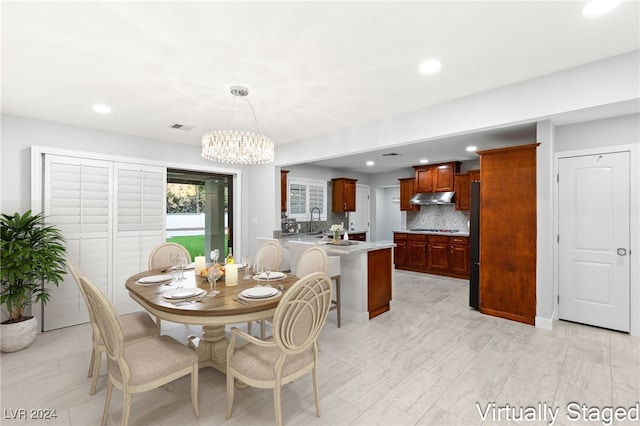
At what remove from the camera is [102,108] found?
3.37m

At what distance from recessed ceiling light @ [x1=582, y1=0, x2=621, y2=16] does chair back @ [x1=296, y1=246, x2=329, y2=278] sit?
254 centimetres

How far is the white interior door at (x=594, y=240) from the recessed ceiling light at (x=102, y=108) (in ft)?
17.6

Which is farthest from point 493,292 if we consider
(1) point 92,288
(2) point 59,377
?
(2) point 59,377

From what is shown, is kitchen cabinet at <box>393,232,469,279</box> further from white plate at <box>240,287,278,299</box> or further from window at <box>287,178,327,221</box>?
white plate at <box>240,287,278,299</box>

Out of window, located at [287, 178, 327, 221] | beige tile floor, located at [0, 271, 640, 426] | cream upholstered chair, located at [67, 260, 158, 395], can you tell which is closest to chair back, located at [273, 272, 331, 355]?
beige tile floor, located at [0, 271, 640, 426]

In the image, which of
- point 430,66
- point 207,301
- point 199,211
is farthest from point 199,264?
point 430,66

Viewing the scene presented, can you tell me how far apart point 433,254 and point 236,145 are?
521 cm

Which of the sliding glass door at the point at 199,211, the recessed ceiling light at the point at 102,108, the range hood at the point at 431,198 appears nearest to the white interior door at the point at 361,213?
the range hood at the point at 431,198

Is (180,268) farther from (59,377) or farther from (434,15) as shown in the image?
(434,15)

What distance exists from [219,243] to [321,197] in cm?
289

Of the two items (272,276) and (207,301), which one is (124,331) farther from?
(272,276)

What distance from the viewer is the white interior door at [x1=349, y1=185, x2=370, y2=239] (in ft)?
27.7

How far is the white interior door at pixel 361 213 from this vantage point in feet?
27.7

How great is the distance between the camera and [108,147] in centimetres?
425
